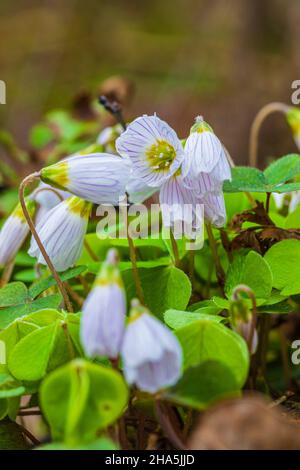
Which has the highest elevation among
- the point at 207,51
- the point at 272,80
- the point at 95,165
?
the point at 207,51

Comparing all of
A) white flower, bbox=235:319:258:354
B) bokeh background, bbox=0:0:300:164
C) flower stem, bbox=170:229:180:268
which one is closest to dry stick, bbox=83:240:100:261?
flower stem, bbox=170:229:180:268

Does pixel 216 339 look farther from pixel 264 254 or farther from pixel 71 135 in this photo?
pixel 71 135

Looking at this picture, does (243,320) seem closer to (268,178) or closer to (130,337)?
(130,337)

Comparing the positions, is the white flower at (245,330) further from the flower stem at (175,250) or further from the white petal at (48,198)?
the white petal at (48,198)

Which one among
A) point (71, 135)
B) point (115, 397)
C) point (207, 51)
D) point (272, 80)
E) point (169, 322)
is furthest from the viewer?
point (207, 51)

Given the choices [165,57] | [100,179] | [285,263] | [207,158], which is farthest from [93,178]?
[165,57]

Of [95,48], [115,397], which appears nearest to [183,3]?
[95,48]
